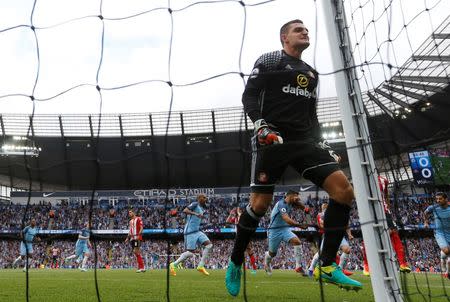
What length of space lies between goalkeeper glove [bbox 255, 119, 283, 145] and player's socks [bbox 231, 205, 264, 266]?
0.74 meters

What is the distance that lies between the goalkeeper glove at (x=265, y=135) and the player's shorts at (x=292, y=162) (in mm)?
203

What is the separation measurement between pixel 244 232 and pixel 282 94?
1.17m

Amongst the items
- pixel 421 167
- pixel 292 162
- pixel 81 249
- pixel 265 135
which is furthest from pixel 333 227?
pixel 421 167

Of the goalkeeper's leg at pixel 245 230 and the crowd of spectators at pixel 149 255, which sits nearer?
the goalkeeper's leg at pixel 245 230

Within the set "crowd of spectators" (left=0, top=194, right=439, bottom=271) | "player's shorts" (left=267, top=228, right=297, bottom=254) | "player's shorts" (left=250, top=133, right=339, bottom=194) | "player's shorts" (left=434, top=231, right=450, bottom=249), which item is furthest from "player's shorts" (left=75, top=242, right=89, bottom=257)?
"player's shorts" (left=250, top=133, right=339, bottom=194)

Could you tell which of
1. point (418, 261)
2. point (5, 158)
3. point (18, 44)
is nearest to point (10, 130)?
point (5, 158)

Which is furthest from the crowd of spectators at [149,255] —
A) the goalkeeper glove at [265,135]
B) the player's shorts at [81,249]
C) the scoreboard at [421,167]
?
the goalkeeper glove at [265,135]

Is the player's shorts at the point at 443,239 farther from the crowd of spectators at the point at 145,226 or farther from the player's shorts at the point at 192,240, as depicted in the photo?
the crowd of spectators at the point at 145,226

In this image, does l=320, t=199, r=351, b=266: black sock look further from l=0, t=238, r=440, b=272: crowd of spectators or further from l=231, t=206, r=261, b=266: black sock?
l=0, t=238, r=440, b=272: crowd of spectators

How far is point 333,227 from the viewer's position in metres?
3.32

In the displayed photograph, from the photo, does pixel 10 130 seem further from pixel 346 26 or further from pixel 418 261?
pixel 346 26

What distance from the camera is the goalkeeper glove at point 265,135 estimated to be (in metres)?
3.09

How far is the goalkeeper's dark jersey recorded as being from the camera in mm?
3614

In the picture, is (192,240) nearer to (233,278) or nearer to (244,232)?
(233,278)
